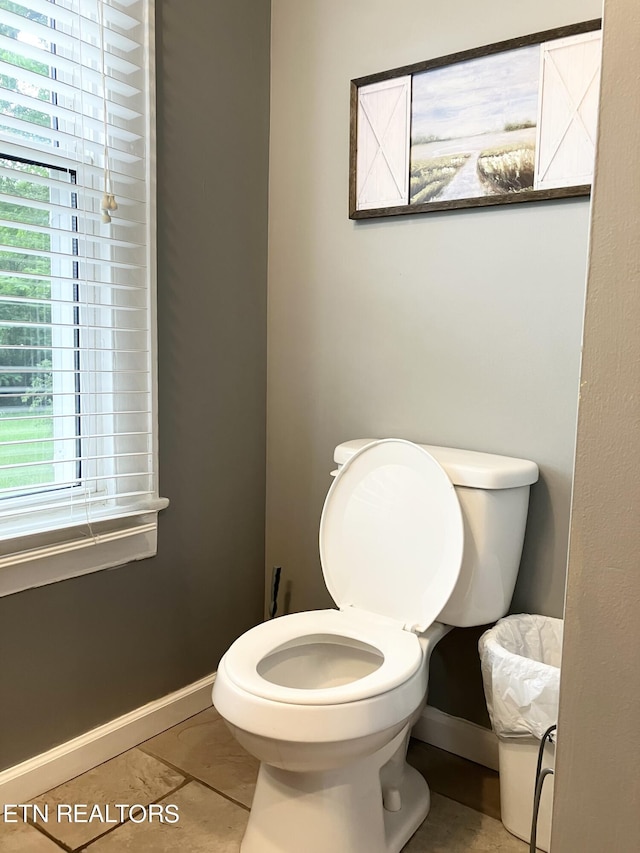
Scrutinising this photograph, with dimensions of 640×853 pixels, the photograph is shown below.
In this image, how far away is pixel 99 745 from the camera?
1.76 m

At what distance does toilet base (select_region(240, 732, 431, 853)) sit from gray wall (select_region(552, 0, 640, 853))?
0.67m

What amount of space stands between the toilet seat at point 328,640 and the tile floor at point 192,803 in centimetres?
37

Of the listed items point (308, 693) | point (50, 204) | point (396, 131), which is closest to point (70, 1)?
point (50, 204)

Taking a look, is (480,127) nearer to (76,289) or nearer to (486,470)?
(486,470)

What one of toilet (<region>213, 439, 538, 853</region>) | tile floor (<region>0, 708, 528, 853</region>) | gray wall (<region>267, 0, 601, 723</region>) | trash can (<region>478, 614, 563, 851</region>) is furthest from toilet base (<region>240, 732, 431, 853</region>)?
gray wall (<region>267, 0, 601, 723</region>)

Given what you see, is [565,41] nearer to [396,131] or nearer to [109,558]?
[396,131]

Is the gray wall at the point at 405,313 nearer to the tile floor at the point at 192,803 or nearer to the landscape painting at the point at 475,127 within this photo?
the landscape painting at the point at 475,127

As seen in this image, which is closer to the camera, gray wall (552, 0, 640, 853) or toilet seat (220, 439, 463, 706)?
gray wall (552, 0, 640, 853)

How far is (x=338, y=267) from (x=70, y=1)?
0.90m

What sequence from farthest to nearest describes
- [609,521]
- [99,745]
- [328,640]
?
[99,745], [328,640], [609,521]

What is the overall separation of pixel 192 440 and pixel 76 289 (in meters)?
0.51

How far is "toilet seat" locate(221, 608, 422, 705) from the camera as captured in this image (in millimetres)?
1290

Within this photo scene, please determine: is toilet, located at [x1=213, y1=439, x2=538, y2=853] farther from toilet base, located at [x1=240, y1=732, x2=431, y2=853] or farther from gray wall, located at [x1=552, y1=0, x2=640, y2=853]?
gray wall, located at [x1=552, y1=0, x2=640, y2=853]

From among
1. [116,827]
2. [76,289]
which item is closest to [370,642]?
[116,827]
